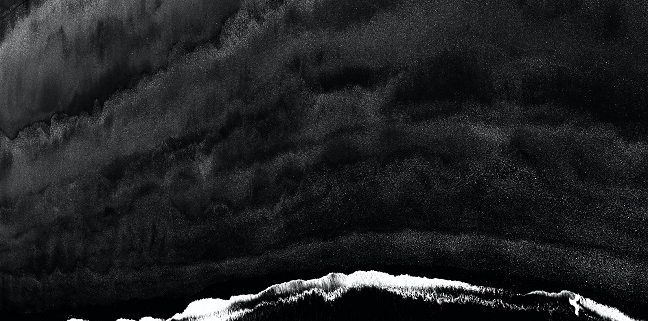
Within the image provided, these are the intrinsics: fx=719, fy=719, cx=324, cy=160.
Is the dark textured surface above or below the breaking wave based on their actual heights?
above

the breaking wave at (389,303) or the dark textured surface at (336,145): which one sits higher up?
the dark textured surface at (336,145)

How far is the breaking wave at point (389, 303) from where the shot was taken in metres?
0.22

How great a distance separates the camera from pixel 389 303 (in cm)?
24

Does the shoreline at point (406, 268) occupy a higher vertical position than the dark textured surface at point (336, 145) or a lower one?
lower

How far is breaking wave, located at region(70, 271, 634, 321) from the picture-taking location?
0.74 ft

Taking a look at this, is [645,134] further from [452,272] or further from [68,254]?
[68,254]

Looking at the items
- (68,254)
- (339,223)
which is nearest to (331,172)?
(339,223)

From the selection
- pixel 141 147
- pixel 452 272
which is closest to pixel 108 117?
pixel 141 147

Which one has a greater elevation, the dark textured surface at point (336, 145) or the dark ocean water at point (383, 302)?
the dark textured surface at point (336, 145)

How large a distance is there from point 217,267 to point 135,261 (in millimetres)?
38

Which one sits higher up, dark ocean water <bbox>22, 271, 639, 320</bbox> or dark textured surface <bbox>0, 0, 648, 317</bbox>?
dark textured surface <bbox>0, 0, 648, 317</bbox>

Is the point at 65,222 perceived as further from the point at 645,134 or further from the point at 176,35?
the point at 645,134

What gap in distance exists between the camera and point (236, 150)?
26 cm

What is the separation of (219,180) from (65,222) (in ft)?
0.27
